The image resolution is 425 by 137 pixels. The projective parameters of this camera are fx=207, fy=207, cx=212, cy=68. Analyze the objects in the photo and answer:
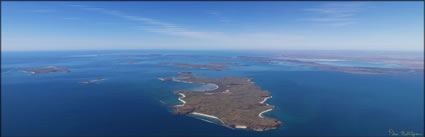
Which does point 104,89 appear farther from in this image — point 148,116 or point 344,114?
point 344,114

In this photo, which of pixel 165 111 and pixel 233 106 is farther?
pixel 233 106

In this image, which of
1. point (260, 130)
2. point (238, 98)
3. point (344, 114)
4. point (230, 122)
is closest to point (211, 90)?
point (238, 98)

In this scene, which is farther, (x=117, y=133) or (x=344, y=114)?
(x=344, y=114)

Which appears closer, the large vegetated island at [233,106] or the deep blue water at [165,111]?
the deep blue water at [165,111]

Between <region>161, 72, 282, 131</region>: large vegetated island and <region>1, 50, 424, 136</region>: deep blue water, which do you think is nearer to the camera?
<region>1, 50, 424, 136</region>: deep blue water

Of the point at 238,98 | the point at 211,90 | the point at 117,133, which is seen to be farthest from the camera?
the point at 211,90

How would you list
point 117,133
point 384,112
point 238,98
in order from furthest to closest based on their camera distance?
point 238,98
point 384,112
point 117,133

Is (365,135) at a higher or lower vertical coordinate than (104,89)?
lower
